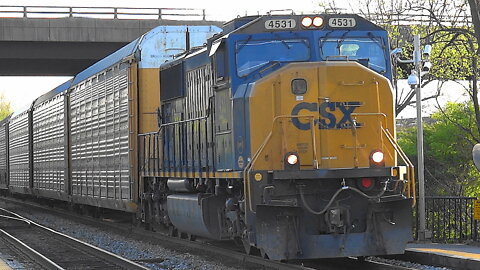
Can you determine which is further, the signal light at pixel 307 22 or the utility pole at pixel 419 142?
the utility pole at pixel 419 142

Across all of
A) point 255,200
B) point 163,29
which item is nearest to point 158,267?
point 255,200

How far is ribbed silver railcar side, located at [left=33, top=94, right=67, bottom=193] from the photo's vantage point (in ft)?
85.3

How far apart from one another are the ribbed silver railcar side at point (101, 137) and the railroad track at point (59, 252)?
61.5 inches

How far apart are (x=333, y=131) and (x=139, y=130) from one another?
7286 millimetres

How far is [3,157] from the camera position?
1736 inches

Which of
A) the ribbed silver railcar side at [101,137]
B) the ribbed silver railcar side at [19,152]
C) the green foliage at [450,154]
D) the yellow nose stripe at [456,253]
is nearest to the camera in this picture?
the yellow nose stripe at [456,253]

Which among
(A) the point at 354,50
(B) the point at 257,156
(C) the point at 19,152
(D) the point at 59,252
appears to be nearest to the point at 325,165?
(B) the point at 257,156

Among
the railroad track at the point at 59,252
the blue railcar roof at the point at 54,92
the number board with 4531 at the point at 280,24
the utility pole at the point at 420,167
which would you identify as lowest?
the railroad track at the point at 59,252

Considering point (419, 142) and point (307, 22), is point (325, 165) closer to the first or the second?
point (307, 22)

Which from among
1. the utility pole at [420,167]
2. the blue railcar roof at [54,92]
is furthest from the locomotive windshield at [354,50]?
the blue railcar roof at [54,92]

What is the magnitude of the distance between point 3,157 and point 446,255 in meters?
35.1

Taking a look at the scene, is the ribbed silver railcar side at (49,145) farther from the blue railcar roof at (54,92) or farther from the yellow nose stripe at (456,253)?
the yellow nose stripe at (456,253)

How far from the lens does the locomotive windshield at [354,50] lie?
40.5ft

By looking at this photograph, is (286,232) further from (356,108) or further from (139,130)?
(139,130)
